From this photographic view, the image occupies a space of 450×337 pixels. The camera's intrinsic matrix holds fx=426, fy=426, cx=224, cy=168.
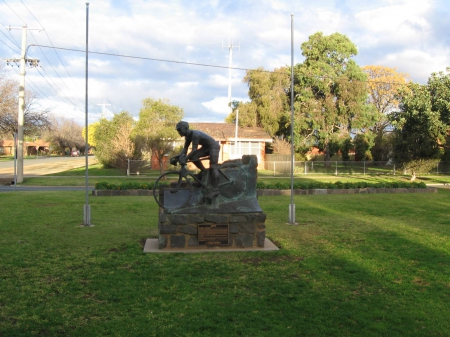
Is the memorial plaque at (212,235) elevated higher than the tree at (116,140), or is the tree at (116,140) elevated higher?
the tree at (116,140)

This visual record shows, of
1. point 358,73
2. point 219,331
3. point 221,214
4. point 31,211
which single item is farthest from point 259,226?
point 358,73

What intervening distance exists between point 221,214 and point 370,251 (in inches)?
117

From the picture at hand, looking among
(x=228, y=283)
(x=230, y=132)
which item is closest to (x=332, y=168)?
(x=230, y=132)

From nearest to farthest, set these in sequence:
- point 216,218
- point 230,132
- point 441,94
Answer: point 216,218
point 441,94
point 230,132

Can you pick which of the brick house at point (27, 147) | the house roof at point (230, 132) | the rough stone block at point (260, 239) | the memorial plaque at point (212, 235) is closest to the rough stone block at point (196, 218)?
the memorial plaque at point (212, 235)

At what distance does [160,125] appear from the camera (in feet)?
86.6

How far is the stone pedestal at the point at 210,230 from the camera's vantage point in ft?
26.8

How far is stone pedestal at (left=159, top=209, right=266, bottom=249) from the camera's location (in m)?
8.16

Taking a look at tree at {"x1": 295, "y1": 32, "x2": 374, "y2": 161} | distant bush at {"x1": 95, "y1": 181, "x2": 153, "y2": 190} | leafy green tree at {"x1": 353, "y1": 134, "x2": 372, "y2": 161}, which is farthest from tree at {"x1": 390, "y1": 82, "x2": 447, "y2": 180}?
distant bush at {"x1": 95, "y1": 181, "x2": 153, "y2": 190}

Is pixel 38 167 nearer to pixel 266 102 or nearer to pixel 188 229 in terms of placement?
pixel 266 102

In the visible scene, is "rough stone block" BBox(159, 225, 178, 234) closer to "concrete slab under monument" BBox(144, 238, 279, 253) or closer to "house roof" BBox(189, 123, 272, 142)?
"concrete slab under monument" BBox(144, 238, 279, 253)

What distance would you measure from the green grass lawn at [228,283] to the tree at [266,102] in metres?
33.0

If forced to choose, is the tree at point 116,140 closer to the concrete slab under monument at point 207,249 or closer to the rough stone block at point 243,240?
the concrete slab under monument at point 207,249

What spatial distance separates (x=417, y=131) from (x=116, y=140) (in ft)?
65.6
